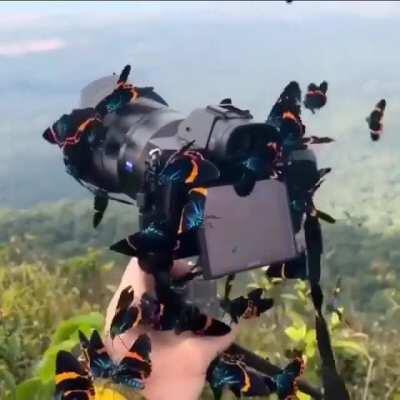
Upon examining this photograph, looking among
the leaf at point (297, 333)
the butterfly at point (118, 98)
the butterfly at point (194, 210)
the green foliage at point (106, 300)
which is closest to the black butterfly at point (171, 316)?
the butterfly at point (194, 210)

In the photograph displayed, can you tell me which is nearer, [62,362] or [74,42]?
[62,362]

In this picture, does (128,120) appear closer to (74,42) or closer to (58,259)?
(74,42)

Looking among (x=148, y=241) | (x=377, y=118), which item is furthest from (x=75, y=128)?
(x=377, y=118)

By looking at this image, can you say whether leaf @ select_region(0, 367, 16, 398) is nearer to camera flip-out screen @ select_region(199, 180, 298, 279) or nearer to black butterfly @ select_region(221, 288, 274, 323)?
black butterfly @ select_region(221, 288, 274, 323)

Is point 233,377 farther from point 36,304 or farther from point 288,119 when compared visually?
point 36,304

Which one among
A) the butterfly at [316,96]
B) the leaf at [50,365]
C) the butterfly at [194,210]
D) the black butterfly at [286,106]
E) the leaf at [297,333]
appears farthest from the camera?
the leaf at [297,333]

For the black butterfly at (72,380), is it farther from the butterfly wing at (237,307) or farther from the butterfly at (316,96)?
the butterfly at (316,96)

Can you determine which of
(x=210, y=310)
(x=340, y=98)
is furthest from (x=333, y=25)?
(x=210, y=310)
